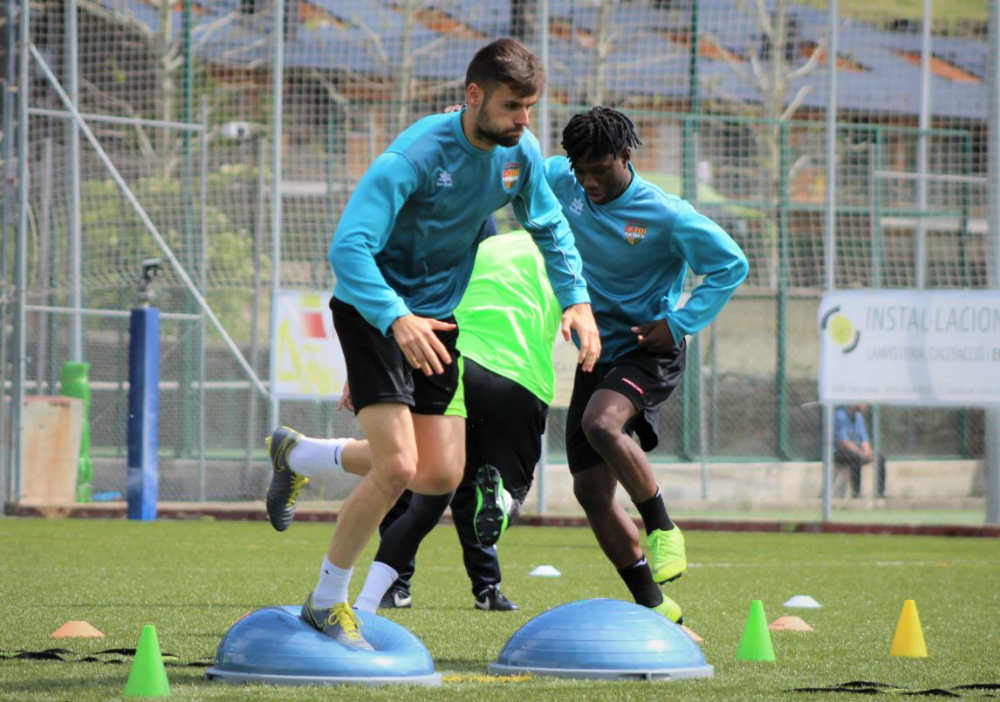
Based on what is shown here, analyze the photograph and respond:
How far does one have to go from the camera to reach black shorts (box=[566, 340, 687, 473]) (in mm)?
6832

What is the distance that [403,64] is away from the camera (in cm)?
1862

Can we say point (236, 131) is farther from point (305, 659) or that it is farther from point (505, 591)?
point (305, 659)

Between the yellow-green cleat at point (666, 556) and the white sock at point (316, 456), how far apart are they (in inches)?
49.4

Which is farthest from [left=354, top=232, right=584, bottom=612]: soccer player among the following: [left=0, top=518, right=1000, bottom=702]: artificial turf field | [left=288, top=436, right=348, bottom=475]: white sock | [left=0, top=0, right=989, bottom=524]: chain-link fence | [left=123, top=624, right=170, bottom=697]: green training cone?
[left=0, top=0, right=989, bottom=524]: chain-link fence

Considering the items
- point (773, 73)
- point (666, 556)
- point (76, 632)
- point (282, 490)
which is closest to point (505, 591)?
point (282, 490)

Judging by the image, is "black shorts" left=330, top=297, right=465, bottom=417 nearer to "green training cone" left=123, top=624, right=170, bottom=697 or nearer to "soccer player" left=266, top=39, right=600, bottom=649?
"soccer player" left=266, top=39, right=600, bottom=649

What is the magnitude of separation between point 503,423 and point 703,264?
1.51 m

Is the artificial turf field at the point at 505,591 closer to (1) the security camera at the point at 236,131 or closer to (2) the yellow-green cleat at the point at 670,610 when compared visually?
(2) the yellow-green cleat at the point at 670,610

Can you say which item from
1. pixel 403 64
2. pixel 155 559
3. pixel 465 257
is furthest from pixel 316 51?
pixel 465 257

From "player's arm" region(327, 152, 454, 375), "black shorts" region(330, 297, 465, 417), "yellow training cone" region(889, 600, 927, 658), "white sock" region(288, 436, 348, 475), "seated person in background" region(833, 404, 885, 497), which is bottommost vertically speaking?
"seated person in background" region(833, 404, 885, 497)

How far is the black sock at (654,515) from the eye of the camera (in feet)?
22.0

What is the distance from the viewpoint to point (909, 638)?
20.7ft

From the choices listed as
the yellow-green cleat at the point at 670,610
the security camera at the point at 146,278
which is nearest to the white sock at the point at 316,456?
the yellow-green cleat at the point at 670,610

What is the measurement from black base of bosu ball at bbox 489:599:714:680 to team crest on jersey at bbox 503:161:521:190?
140 centimetres
